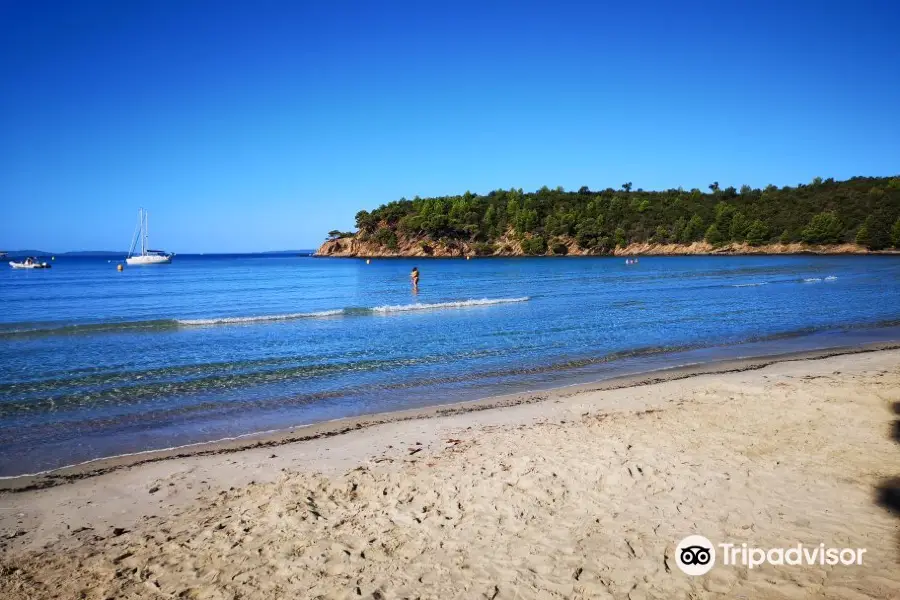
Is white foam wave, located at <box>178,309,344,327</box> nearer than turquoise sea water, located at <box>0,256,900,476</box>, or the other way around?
turquoise sea water, located at <box>0,256,900,476</box>

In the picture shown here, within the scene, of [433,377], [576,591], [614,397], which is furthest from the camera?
[433,377]

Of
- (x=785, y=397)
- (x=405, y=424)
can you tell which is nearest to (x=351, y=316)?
(x=405, y=424)

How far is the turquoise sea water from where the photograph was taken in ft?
35.3

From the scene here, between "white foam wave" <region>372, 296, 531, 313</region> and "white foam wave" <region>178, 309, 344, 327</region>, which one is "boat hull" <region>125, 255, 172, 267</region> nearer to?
"white foam wave" <region>372, 296, 531, 313</region>

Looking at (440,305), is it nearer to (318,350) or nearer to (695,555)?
(318,350)

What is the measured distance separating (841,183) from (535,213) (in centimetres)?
8562

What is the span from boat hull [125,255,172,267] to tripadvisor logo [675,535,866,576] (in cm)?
12115

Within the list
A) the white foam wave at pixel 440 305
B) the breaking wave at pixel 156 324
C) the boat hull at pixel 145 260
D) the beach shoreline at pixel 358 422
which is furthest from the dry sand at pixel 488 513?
the boat hull at pixel 145 260

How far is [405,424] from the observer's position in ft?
32.9

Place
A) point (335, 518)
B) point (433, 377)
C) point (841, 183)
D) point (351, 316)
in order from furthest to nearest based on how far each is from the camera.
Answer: point (841, 183)
point (351, 316)
point (433, 377)
point (335, 518)

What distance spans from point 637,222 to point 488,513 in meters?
148

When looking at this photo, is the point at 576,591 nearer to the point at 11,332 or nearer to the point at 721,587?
the point at 721,587

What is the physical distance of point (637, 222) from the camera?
14412 centimetres

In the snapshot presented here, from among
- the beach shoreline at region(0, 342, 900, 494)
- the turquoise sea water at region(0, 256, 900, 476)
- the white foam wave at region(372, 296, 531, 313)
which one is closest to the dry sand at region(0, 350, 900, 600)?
the beach shoreline at region(0, 342, 900, 494)
